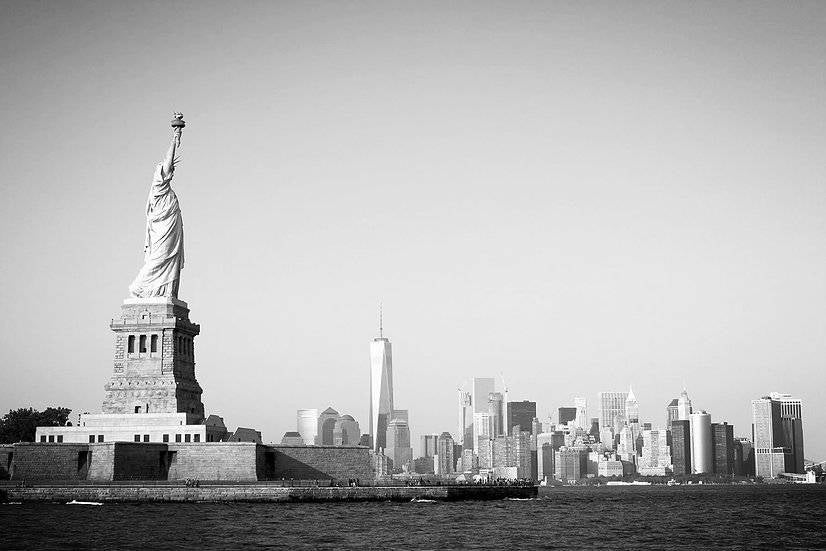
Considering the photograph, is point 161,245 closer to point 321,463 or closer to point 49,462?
point 49,462

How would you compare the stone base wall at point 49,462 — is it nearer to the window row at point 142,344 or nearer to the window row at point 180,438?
the window row at point 180,438

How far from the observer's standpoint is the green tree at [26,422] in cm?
12606

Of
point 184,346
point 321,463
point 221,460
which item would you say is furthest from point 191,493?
point 184,346

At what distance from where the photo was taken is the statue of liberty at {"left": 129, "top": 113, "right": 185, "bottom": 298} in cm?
10738

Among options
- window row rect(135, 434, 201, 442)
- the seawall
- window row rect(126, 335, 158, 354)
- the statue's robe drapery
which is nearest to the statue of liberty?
the statue's robe drapery

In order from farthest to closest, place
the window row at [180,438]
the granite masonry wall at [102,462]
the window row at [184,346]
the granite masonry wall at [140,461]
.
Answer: the window row at [184,346]
the window row at [180,438]
the granite masonry wall at [140,461]
the granite masonry wall at [102,462]

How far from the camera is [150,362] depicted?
105m

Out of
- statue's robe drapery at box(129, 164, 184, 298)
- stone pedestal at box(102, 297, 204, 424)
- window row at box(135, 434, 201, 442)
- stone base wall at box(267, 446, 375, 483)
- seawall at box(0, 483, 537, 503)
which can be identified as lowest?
seawall at box(0, 483, 537, 503)

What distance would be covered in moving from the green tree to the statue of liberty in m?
29.3

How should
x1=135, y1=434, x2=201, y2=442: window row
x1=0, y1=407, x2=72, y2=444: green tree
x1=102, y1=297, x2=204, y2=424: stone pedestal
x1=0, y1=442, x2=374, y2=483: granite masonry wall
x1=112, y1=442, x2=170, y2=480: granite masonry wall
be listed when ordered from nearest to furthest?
x1=112, y1=442, x2=170, y2=480: granite masonry wall < x1=0, y1=442, x2=374, y2=483: granite masonry wall < x1=135, y1=434, x2=201, y2=442: window row < x1=102, y1=297, x2=204, y2=424: stone pedestal < x1=0, y1=407, x2=72, y2=444: green tree

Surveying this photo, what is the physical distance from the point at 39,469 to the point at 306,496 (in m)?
22.4

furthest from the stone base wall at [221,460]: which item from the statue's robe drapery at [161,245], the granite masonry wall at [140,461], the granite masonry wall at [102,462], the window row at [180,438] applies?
the statue's robe drapery at [161,245]

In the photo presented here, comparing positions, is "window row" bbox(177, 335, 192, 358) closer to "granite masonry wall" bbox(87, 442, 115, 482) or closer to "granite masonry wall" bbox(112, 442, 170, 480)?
"granite masonry wall" bbox(112, 442, 170, 480)

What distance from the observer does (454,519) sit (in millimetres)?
87125
